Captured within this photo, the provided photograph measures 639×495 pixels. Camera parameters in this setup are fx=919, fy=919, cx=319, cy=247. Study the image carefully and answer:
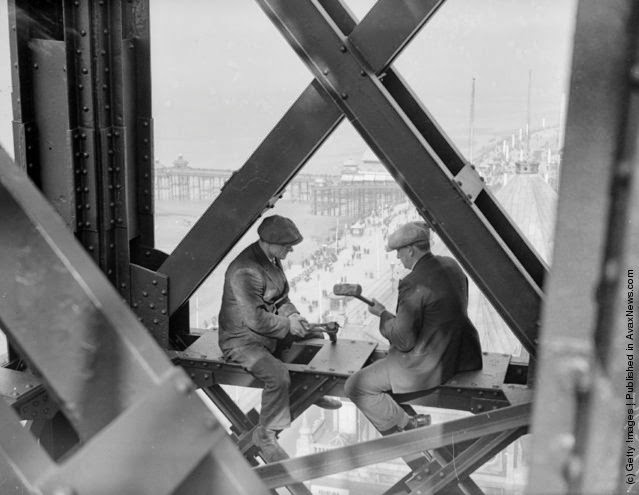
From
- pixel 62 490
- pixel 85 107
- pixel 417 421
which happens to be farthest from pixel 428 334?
pixel 62 490

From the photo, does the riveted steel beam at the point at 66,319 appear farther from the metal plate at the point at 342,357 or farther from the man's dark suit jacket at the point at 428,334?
the metal plate at the point at 342,357

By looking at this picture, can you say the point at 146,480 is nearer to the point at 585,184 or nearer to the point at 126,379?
the point at 126,379

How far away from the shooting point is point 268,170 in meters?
5.16

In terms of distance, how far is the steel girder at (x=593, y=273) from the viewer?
1.31 metres

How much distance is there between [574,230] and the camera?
1.36 m

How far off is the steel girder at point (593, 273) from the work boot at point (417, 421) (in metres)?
4.42

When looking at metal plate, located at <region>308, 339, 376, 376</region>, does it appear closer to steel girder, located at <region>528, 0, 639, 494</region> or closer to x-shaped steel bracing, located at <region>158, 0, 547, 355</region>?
x-shaped steel bracing, located at <region>158, 0, 547, 355</region>

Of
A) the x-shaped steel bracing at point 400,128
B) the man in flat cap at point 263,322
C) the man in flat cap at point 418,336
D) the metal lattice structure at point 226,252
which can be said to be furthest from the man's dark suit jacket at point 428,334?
the x-shaped steel bracing at point 400,128

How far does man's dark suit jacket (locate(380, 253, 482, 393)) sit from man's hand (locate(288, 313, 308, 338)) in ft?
1.91

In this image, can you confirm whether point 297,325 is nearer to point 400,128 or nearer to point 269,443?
point 269,443

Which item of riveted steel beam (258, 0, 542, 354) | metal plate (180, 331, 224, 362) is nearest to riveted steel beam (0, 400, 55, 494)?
riveted steel beam (258, 0, 542, 354)

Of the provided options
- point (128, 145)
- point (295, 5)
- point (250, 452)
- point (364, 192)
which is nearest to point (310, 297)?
point (364, 192)

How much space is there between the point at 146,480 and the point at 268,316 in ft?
14.1

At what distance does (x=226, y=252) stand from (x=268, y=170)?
0.60 m
